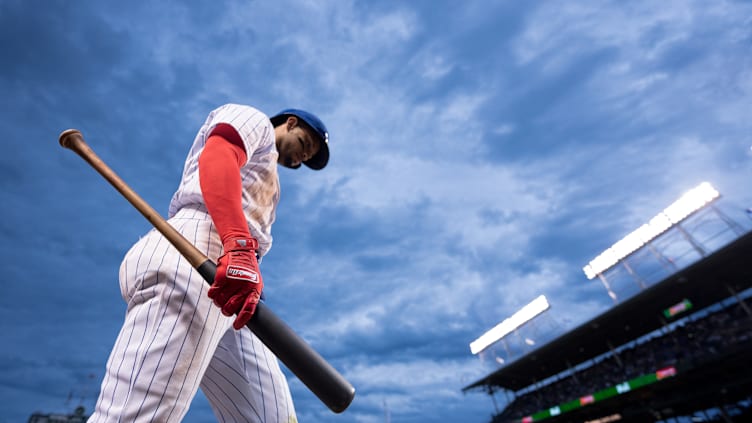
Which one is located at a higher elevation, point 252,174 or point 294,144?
point 294,144

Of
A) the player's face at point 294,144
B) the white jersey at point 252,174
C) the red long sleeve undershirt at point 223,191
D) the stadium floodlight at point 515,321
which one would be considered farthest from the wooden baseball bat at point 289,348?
the stadium floodlight at point 515,321

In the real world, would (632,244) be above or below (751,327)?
above

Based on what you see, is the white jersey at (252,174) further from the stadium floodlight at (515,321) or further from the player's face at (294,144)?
the stadium floodlight at (515,321)

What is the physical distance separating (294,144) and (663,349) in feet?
76.6

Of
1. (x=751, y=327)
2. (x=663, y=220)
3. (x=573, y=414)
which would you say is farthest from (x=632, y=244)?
(x=573, y=414)

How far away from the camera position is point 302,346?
1.28 metres

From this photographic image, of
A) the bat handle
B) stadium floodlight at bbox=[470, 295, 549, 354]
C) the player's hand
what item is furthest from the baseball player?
stadium floodlight at bbox=[470, 295, 549, 354]

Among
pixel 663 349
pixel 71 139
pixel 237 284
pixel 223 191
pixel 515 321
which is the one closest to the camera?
pixel 237 284

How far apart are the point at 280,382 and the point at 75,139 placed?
1225mm

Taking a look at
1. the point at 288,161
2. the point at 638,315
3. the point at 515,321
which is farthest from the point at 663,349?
the point at 288,161

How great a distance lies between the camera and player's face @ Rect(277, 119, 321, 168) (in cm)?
212

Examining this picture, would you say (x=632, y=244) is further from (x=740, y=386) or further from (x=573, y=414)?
(x=573, y=414)

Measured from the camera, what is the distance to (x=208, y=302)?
4.15ft

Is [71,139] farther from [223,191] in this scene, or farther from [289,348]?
[289,348]
